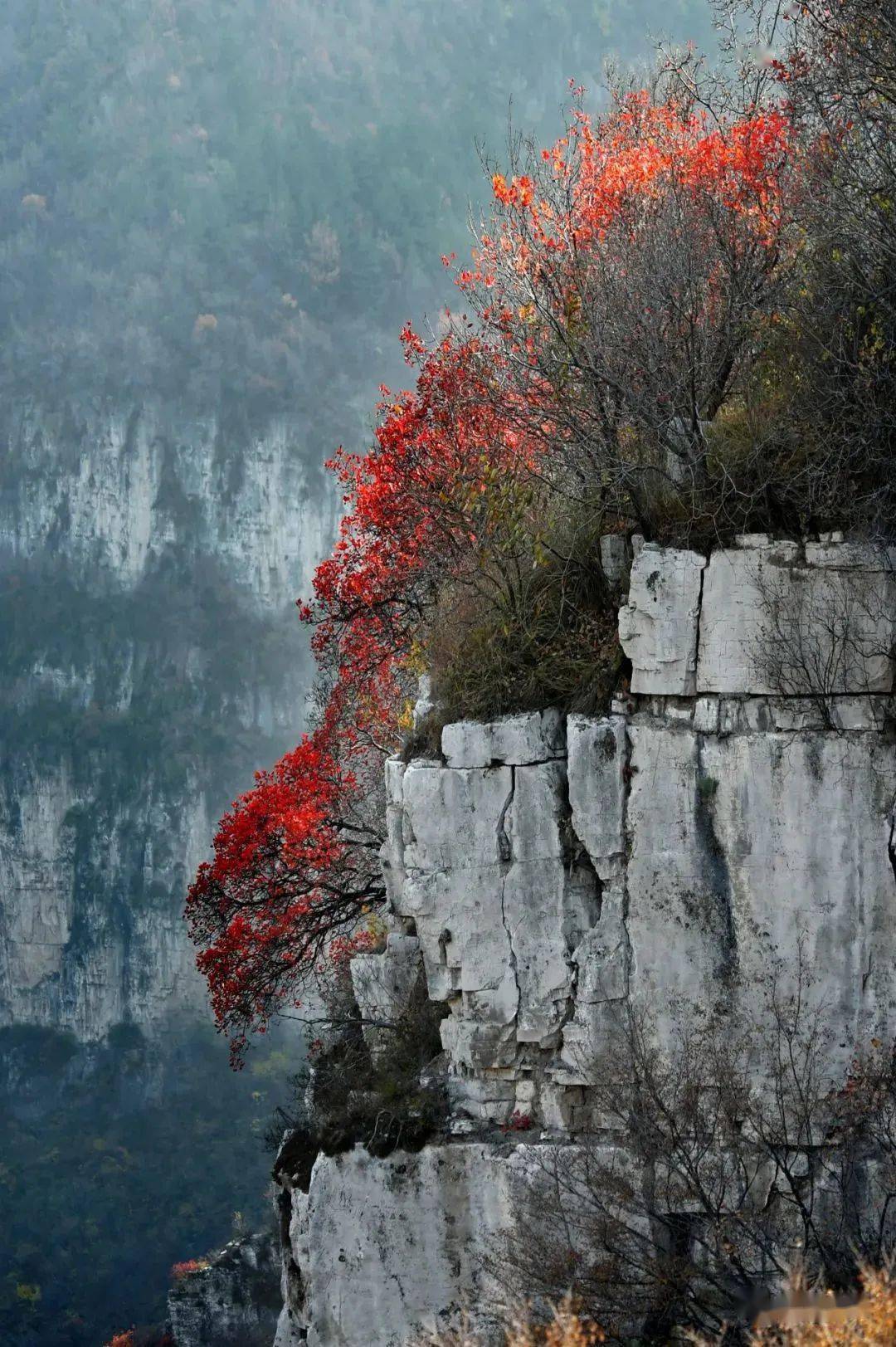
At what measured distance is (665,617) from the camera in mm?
8961

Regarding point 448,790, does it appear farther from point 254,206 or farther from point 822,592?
point 254,206

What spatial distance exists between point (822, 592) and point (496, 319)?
4.48 m

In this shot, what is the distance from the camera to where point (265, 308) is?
71375mm

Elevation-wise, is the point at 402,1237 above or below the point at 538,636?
below

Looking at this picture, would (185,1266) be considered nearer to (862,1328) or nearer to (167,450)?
(862,1328)

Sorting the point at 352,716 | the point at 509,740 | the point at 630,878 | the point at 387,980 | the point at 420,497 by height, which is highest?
the point at 420,497

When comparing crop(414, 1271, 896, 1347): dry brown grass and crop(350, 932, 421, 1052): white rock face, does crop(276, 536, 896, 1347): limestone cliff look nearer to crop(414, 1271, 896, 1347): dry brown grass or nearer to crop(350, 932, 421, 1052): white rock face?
crop(350, 932, 421, 1052): white rock face

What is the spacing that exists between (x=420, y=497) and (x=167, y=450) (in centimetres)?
5777

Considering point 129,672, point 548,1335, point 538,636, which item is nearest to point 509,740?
point 538,636

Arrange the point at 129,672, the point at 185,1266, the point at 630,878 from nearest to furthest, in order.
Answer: the point at 630,878, the point at 185,1266, the point at 129,672

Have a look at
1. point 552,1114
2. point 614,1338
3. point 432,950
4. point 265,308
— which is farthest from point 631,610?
point 265,308

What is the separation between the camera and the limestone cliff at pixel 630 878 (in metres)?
8.63

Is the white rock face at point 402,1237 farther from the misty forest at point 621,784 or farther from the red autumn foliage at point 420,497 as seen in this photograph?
the red autumn foliage at point 420,497

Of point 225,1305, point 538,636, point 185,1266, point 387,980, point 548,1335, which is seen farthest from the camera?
point 185,1266
